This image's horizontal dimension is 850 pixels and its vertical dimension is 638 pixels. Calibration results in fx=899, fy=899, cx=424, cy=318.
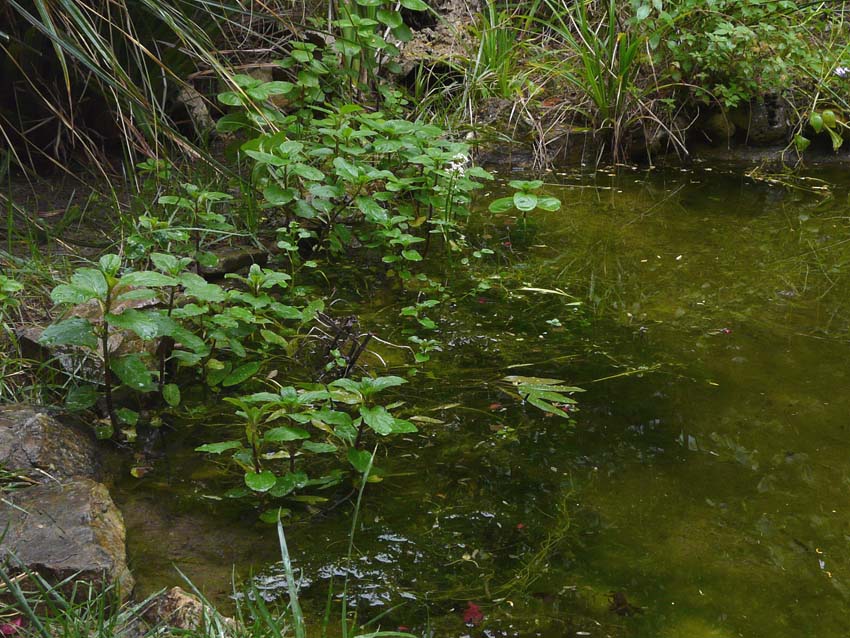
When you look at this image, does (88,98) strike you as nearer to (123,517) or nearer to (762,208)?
(123,517)

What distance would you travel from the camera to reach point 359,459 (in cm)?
176

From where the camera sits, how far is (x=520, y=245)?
3246mm

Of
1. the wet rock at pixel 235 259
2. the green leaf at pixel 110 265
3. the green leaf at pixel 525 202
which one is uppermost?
the green leaf at pixel 110 265

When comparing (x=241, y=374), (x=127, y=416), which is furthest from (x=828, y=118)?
(x=127, y=416)

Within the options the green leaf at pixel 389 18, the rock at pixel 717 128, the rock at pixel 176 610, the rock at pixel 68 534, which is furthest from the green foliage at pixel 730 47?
the rock at pixel 176 610

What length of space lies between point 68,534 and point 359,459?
21.2 inches

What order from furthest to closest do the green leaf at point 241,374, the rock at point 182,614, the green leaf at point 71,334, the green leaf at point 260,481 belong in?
the green leaf at point 241,374 < the green leaf at point 71,334 < the green leaf at point 260,481 < the rock at point 182,614

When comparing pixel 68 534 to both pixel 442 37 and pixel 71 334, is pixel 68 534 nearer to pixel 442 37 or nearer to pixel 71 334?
pixel 71 334

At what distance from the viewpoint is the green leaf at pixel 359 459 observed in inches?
68.7

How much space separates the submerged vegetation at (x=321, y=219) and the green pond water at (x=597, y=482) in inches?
0.9

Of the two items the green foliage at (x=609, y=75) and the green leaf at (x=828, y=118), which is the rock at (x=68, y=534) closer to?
the green foliage at (x=609, y=75)

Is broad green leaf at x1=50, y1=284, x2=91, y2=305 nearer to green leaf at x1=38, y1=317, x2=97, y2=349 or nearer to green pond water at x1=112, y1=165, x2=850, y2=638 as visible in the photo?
green leaf at x1=38, y1=317, x2=97, y2=349

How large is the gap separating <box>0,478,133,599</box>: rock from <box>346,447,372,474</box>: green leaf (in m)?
0.45

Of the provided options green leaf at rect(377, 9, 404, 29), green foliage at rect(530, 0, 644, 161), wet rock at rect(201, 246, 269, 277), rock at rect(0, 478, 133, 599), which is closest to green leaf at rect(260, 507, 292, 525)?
rock at rect(0, 478, 133, 599)
